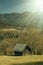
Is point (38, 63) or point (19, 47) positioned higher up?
point (38, 63)

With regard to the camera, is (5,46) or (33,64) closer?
(33,64)

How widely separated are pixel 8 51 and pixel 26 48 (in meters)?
4.47

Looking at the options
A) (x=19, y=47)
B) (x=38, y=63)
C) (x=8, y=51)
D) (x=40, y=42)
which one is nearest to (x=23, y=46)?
(x=19, y=47)

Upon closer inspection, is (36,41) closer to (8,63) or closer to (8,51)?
(8,51)

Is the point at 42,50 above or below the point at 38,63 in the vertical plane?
below

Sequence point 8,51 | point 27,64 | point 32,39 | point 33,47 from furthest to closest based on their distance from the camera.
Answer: point 32,39 < point 33,47 < point 8,51 < point 27,64

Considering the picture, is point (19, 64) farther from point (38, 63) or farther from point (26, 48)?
point (26, 48)

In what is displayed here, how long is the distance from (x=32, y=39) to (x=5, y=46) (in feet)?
24.3

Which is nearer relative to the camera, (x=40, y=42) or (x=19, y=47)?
(x=19, y=47)

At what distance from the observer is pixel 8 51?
51344 mm

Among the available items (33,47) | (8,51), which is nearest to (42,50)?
(33,47)

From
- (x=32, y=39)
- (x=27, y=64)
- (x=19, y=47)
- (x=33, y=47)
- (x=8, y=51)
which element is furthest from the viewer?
(x=32, y=39)

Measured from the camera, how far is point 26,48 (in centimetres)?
4938

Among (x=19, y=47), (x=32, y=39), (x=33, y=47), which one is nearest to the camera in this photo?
(x=19, y=47)
